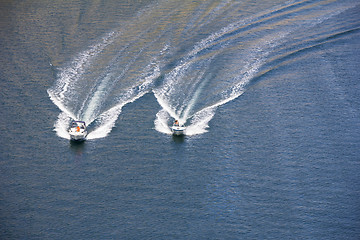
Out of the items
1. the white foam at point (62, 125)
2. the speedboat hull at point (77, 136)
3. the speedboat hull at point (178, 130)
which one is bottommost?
the speedboat hull at point (178, 130)

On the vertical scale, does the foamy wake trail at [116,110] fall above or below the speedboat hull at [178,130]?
above

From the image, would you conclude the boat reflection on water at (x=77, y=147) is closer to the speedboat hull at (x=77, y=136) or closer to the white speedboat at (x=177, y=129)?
the speedboat hull at (x=77, y=136)

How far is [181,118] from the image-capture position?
43000mm

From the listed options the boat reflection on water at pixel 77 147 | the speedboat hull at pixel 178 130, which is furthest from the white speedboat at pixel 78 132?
the speedboat hull at pixel 178 130

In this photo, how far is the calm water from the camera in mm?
34000

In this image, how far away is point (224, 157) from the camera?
129 feet

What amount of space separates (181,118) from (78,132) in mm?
8848

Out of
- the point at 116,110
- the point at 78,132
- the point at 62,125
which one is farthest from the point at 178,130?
the point at 62,125

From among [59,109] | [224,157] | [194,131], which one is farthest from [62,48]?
[224,157]

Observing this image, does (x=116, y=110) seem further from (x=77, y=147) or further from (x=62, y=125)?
(x=77, y=147)

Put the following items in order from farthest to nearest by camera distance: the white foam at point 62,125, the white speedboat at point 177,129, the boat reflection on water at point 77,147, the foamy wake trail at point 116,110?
1. the foamy wake trail at point 116,110
2. the white foam at point 62,125
3. the white speedboat at point 177,129
4. the boat reflection on water at point 77,147

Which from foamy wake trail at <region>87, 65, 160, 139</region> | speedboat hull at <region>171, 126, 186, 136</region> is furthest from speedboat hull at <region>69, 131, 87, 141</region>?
speedboat hull at <region>171, 126, 186, 136</region>

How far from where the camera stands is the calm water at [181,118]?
34.0 m

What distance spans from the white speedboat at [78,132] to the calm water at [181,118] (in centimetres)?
74
